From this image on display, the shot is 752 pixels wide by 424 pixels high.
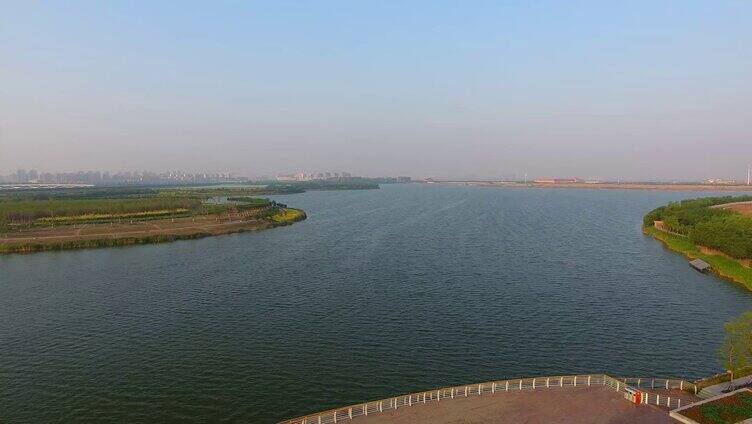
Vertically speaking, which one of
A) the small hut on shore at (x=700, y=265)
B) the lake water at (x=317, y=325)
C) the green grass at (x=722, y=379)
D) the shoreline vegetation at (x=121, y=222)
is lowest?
the lake water at (x=317, y=325)

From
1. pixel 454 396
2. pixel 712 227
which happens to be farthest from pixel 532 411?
pixel 712 227

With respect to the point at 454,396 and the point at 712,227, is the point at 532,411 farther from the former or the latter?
the point at 712,227

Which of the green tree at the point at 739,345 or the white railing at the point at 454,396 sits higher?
the green tree at the point at 739,345

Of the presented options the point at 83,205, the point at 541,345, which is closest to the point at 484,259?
the point at 541,345

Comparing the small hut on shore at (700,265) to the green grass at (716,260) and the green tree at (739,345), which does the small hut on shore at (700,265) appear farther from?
the green tree at (739,345)

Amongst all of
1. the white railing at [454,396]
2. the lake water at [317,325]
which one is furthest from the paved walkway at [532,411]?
the lake water at [317,325]

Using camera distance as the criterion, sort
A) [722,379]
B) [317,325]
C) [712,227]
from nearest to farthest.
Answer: [722,379] → [317,325] → [712,227]

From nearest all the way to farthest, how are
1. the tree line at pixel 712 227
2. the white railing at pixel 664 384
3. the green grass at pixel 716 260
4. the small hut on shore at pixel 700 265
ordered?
the white railing at pixel 664 384
the green grass at pixel 716 260
the tree line at pixel 712 227
the small hut on shore at pixel 700 265
